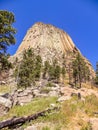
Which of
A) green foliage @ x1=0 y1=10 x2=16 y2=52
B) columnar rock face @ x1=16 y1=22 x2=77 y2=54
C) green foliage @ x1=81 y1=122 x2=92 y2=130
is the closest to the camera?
green foliage @ x1=81 y1=122 x2=92 y2=130

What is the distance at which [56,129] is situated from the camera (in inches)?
473

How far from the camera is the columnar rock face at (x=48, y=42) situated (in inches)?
5753

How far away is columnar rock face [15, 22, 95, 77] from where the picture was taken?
Answer: 14612 centimetres

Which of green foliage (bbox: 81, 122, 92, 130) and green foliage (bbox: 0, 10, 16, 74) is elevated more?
green foliage (bbox: 0, 10, 16, 74)

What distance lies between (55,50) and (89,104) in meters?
136

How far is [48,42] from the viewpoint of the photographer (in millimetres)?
158625

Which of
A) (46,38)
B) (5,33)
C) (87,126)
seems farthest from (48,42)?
(87,126)

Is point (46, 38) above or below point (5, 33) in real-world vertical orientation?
above

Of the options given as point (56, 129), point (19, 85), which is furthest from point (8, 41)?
point (19, 85)

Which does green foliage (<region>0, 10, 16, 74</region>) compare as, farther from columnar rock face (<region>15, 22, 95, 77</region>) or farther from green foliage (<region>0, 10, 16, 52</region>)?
columnar rock face (<region>15, 22, 95, 77</region>)

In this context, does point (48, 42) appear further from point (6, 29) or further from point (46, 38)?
point (6, 29)

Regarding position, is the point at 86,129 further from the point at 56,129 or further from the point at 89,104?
the point at 89,104

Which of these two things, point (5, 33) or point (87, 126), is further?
point (5, 33)

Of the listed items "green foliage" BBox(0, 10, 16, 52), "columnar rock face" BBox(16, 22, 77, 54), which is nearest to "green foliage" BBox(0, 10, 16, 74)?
"green foliage" BBox(0, 10, 16, 52)
